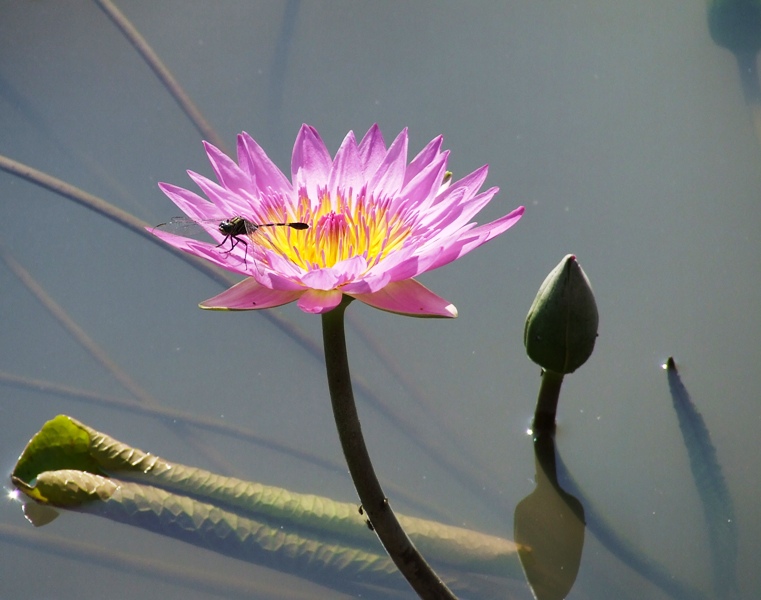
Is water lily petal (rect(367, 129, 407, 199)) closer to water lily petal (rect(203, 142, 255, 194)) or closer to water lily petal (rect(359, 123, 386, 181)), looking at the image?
water lily petal (rect(359, 123, 386, 181))

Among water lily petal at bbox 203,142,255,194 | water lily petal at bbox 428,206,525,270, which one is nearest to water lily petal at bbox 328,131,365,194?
water lily petal at bbox 203,142,255,194

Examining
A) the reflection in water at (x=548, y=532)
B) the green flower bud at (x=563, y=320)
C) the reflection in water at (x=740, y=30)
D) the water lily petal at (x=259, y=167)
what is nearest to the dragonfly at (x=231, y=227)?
the water lily petal at (x=259, y=167)

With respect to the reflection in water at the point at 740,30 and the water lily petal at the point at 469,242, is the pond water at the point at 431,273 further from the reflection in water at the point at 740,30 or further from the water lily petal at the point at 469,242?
the water lily petal at the point at 469,242

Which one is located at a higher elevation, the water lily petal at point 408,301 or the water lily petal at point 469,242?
the water lily petal at point 469,242

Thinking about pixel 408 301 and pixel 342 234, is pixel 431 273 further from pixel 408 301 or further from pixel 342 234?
pixel 408 301

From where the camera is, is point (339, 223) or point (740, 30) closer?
point (339, 223)

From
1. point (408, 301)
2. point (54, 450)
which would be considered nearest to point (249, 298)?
point (408, 301)
